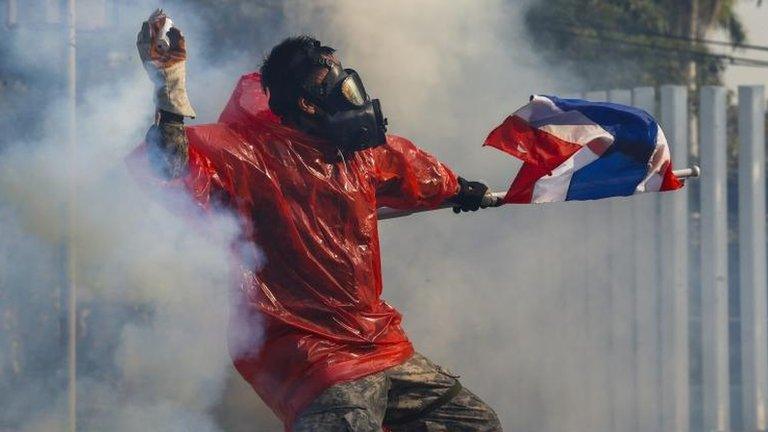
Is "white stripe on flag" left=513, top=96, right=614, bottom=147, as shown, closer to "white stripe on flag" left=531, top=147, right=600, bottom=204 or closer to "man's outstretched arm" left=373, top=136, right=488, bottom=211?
"white stripe on flag" left=531, top=147, right=600, bottom=204

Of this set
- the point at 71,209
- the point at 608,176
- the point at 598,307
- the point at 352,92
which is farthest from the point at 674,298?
the point at 352,92

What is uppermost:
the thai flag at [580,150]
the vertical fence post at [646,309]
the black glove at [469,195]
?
the thai flag at [580,150]

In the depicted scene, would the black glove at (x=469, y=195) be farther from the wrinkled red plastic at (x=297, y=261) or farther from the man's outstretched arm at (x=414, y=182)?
the wrinkled red plastic at (x=297, y=261)

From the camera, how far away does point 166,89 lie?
4203 mm

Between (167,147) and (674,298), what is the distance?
539 centimetres

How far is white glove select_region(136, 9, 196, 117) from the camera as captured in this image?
416 cm

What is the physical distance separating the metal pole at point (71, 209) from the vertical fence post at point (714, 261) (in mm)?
3759

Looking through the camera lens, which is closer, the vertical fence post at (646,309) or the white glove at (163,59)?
the white glove at (163,59)

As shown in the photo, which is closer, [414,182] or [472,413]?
[472,413]

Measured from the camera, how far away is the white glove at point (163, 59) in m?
4.16

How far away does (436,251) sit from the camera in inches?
382

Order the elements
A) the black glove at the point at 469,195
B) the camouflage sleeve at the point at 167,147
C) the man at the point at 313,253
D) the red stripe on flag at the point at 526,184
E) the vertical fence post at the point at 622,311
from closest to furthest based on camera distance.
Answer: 1. the camouflage sleeve at the point at 167,147
2. the man at the point at 313,253
3. the black glove at the point at 469,195
4. the red stripe on flag at the point at 526,184
5. the vertical fence post at the point at 622,311

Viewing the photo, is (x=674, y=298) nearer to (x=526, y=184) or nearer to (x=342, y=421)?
(x=526, y=184)

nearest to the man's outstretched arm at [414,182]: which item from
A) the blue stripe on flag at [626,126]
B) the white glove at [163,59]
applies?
the blue stripe on flag at [626,126]
